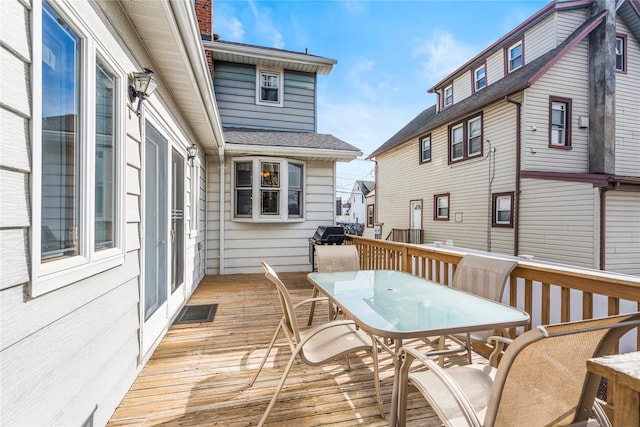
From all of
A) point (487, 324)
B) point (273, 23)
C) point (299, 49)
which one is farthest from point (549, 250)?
point (273, 23)

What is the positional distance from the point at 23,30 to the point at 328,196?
18.1 feet

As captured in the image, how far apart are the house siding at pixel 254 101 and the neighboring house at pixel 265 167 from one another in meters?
0.02

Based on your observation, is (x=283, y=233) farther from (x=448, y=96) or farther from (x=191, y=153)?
(x=448, y=96)

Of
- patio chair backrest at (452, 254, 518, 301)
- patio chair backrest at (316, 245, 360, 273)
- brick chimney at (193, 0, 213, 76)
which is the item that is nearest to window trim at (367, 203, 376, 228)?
brick chimney at (193, 0, 213, 76)

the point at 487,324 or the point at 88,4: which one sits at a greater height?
the point at 88,4

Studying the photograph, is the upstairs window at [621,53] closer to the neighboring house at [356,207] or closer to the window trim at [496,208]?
the window trim at [496,208]

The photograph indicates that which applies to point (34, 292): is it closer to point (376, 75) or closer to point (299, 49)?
point (299, 49)

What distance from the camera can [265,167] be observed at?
5.99 m

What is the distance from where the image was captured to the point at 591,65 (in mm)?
8203

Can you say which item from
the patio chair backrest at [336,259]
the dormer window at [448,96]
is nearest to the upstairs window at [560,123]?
the dormer window at [448,96]

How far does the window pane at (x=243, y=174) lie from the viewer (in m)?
5.99

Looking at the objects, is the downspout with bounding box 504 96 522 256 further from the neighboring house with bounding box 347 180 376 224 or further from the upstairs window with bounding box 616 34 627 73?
the neighboring house with bounding box 347 180 376 224

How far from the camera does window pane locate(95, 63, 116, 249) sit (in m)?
1.73

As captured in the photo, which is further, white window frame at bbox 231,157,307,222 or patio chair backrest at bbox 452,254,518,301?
white window frame at bbox 231,157,307,222
